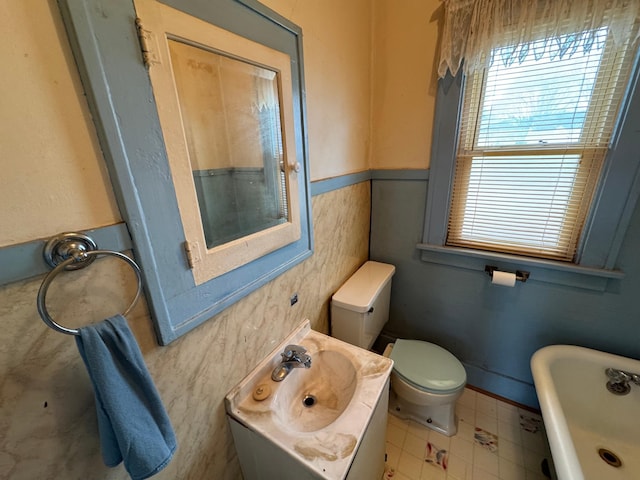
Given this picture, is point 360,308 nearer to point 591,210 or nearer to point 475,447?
point 475,447

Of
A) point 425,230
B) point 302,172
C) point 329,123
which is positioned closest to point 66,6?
point 302,172

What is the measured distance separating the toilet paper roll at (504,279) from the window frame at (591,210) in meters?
0.07

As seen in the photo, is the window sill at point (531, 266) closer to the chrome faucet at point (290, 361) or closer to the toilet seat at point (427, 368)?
the toilet seat at point (427, 368)

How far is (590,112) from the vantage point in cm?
116

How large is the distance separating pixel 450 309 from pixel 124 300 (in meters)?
1.78

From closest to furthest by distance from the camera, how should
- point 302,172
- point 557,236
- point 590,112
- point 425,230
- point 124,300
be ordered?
1. point 124,300
2. point 302,172
3. point 590,112
4. point 557,236
5. point 425,230

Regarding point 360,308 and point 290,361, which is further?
point 360,308

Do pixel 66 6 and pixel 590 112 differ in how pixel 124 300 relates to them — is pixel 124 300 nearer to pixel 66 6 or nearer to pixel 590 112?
pixel 66 6

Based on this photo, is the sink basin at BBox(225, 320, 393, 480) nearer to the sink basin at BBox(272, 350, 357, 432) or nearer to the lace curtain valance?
the sink basin at BBox(272, 350, 357, 432)

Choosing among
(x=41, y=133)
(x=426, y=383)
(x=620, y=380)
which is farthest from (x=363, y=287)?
(x=41, y=133)

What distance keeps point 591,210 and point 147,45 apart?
1.84m

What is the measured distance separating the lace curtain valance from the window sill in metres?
0.97

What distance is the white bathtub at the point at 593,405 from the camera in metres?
1.20

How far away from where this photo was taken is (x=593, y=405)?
134 centimetres
